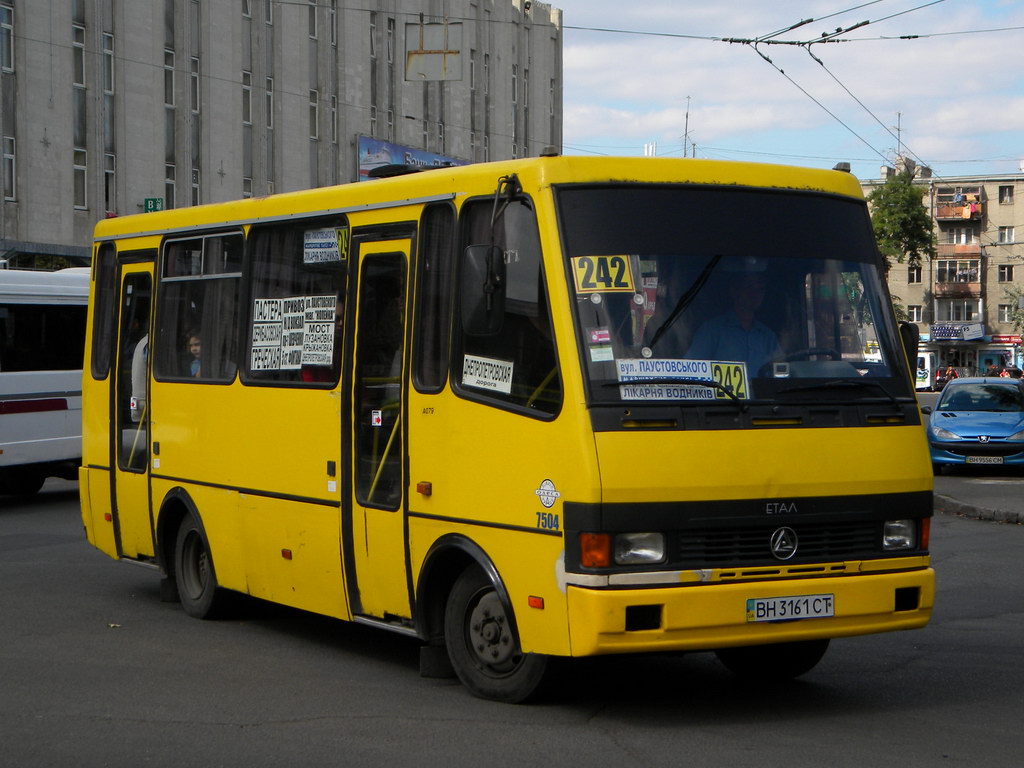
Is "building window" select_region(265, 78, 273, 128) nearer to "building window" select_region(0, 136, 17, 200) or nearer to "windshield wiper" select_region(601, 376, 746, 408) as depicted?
"building window" select_region(0, 136, 17, 200)

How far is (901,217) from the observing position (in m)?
84.9

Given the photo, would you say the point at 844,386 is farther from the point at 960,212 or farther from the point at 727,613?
the point at 960,212

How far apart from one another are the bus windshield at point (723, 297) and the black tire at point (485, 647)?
1.33 m

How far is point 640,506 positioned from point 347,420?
2.46 metres

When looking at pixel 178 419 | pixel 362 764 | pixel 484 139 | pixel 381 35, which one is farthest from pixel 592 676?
pixel 484 139

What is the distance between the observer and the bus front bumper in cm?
676

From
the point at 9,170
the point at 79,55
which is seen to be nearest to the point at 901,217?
the point at 79,55

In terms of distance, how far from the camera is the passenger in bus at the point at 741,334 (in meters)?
7.20

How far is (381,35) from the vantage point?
5769cm

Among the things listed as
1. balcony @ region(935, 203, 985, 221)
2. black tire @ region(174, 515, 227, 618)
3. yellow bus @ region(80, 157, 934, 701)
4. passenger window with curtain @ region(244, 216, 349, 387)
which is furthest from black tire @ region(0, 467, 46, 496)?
balcony @ region(935, 203, 985, 221)

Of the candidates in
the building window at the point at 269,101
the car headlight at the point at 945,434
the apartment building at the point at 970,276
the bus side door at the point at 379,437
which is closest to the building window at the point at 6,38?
the building window at the point at 269,101

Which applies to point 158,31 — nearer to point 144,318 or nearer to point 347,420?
point 144,318

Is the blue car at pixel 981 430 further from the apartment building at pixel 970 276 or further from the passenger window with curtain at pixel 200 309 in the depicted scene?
the apartment building at pixel 970 276

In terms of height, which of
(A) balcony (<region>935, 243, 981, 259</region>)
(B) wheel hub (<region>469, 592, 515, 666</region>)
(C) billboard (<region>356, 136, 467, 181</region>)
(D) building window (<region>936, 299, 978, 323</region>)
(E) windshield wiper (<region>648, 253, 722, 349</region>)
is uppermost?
(C) billboard (<region>356, 136, 467, 181</region>)
